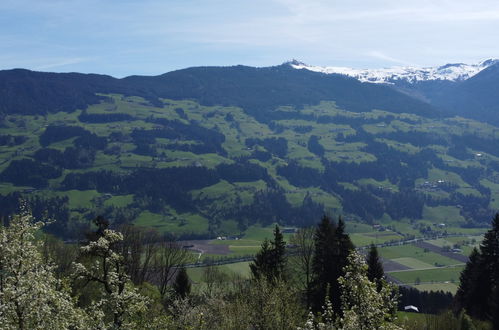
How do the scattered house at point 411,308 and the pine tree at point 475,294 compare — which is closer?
the pine tree at point 475,294

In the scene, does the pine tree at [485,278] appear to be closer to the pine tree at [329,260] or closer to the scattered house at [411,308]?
the pine tree at [329,260]

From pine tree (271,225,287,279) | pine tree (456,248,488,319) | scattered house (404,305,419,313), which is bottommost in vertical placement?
scattered house (404,305,419,313)

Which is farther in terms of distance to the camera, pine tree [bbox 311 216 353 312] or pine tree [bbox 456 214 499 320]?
pine tree [bbox 456 214 499 320]

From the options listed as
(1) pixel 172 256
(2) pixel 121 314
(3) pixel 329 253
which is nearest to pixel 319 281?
(3) pixel 329 253

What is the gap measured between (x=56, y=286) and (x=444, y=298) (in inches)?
5728

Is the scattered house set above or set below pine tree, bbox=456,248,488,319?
below

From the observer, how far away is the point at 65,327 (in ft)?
74.9

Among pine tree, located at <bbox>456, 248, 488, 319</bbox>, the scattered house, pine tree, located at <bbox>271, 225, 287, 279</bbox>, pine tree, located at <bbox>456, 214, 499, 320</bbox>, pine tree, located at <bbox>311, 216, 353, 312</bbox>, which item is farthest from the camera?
the scattered house

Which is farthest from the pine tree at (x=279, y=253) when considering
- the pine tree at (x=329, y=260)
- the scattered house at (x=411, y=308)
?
the scattered house at (x=411, y=308)

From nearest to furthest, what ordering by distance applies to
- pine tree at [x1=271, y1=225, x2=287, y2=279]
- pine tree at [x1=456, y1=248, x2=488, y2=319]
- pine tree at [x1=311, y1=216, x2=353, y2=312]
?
pine tree at [x1=311, y1=216, x2=353, y2=312] → pine tree at [x1=456, y1=248, x2=488, y2=319] → pine tree at [x1=271, y1=225, x2=287, y2=279]

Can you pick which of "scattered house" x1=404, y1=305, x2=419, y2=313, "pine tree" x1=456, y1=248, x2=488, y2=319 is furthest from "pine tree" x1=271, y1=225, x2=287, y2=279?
"scattered house" x1=404, y1=305, x2=419, y2=313

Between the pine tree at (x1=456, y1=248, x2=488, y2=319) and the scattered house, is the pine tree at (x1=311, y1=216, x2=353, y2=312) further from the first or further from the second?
the scattered house

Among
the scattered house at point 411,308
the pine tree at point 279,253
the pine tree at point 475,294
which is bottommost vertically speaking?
the scattered house at point 411,308

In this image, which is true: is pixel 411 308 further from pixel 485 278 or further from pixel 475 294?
pixel 485 278
